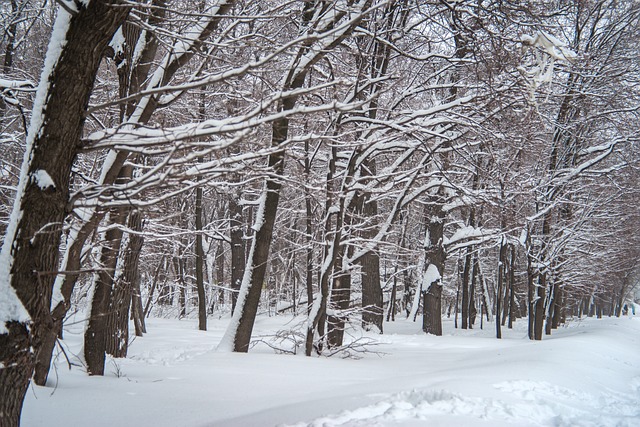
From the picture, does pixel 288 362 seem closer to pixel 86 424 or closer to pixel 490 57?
pixel 86 424

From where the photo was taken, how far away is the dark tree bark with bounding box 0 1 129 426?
2.50 metres

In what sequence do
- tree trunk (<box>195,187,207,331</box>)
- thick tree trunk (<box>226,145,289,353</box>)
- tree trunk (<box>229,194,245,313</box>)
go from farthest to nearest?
tree trunk (<box>229,194,245,313</box>) → tree trunk (<box>195,187,207,331</box>) → thick tree trunk (<box>226,145,289,353</box>)

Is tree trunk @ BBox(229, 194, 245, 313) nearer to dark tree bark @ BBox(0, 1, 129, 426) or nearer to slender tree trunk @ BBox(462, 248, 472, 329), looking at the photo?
slender tree trunk @ BBox(462, 248, 472, 329)

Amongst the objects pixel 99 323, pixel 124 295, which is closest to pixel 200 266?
pixel 124 295

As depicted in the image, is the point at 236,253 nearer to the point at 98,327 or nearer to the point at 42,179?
the point at 98,327

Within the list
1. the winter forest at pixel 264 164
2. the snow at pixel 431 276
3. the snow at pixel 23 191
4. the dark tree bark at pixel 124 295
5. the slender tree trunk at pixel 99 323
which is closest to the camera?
the snow at pixel 23 191

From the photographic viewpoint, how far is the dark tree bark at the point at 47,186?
2500 mm

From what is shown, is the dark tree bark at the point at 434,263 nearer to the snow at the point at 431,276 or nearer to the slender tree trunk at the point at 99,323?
the snow at the point at 431,276

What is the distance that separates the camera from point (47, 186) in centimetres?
Result: 257

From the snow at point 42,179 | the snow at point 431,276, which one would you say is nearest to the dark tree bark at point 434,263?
the snow at point 431,276

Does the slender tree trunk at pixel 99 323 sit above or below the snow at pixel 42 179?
below

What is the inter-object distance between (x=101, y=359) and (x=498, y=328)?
15967 mm

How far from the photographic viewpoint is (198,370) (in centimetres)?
578

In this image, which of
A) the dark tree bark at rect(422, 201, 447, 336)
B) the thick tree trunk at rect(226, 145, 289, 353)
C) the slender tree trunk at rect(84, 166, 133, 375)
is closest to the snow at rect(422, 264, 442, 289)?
the dark tree bark at rect(422, 201, 447, 336)
